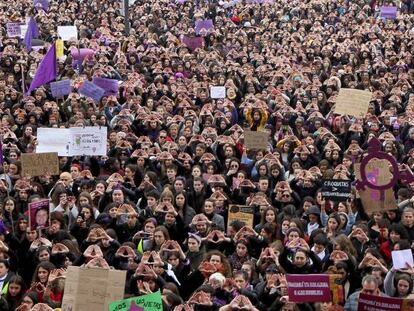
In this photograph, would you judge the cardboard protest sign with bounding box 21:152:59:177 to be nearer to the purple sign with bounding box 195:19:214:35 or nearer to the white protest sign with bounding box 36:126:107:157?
the white protest sign with bounding box 36:126:107:157

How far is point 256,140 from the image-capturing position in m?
15.3

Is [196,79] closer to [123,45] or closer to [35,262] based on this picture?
[123,45]

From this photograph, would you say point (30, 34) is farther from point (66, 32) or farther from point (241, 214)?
point (241, 214)

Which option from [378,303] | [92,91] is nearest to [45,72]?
[92,91]

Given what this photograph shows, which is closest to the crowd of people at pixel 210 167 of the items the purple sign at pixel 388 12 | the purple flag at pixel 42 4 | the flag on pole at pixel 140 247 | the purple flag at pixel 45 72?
the flag on pole at pixel 140 247

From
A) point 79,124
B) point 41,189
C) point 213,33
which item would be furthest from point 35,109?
point 213,33

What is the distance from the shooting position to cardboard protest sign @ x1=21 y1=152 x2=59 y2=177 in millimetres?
13711

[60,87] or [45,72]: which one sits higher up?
[45,72]

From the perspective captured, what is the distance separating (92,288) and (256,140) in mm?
6496

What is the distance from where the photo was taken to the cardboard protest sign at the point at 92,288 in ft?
29.7

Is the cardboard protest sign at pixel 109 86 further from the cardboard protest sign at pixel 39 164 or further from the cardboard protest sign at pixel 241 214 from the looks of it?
the cardboard protest sign at pixel 241 214

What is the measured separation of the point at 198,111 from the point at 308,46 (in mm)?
7995

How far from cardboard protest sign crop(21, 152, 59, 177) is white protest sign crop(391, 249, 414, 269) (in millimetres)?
5425

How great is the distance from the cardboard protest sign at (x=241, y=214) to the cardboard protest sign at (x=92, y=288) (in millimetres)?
3103
